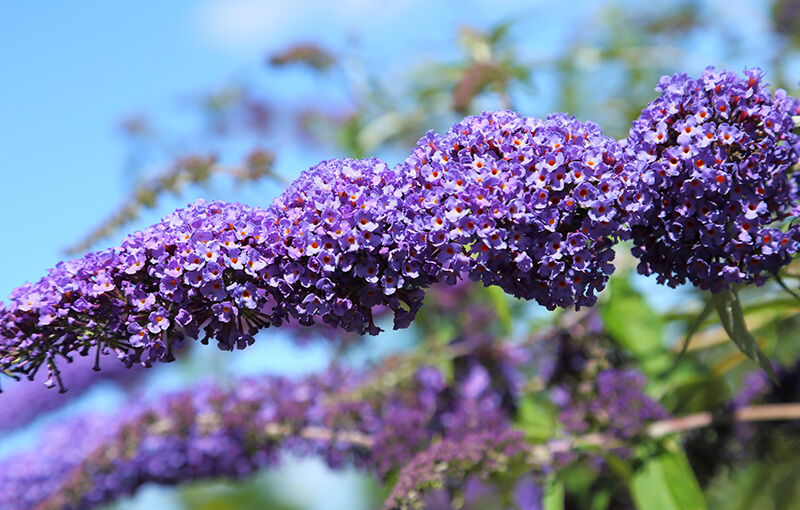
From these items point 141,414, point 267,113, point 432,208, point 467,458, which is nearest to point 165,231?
point 432,208

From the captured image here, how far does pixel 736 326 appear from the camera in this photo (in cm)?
155

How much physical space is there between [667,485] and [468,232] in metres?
1.40

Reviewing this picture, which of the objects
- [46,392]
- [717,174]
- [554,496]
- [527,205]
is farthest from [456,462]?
[46,392]

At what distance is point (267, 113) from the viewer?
16.6ft

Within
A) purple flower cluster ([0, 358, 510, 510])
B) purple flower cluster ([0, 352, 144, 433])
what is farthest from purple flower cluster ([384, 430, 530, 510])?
purple flower cluster ([0, 352, 144, 433])

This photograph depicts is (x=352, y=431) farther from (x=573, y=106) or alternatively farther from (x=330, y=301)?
(x=573, y=106)

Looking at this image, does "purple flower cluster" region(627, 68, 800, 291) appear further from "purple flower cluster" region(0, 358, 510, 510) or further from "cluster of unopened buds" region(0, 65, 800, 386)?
"purple flower cluster" region(0, 358, 510, 510)

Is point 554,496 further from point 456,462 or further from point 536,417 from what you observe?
point 536,417

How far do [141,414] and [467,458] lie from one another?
5.28 ft

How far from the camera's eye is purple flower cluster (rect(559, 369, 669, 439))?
94.0 inches

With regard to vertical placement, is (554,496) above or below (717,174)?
below

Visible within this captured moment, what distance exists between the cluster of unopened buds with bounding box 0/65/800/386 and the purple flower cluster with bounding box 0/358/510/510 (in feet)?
3.98

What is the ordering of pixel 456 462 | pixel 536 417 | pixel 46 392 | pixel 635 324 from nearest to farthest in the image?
1. pixel 456 462
2. pixel 635 324
3. pixel 536 417
4. pixel 46 392

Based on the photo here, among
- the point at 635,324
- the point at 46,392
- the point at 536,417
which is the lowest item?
the point at 536,417
